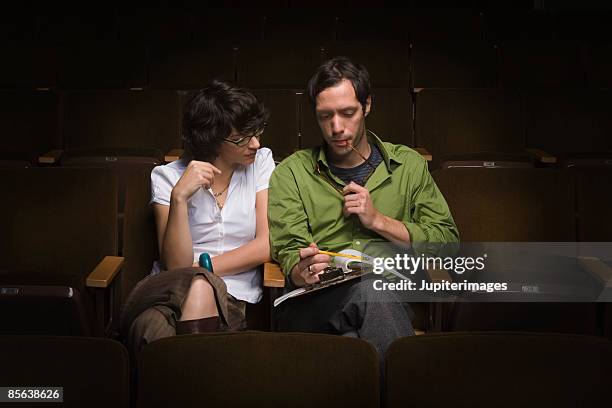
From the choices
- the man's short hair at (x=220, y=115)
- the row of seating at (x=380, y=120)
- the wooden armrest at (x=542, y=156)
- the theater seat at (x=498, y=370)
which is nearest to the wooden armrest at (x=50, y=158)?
the row of seating at (x=380, y=120)

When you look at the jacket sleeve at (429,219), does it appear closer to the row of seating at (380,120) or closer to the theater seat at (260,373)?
the theater seat at (260,373)

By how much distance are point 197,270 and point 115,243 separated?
0.63 ft

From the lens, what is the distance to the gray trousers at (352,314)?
27.4 inches

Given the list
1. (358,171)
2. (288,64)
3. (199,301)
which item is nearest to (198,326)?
(199,301)

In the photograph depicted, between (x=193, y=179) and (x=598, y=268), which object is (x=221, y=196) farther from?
Answer: (x=598, y=268)

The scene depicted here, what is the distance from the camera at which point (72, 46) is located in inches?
59.6

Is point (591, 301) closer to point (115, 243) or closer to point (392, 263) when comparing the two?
point (392, 263)

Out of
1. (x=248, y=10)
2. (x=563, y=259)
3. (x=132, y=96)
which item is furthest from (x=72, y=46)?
(x=563, y=259)

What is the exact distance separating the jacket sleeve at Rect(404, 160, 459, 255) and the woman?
0.50 feet

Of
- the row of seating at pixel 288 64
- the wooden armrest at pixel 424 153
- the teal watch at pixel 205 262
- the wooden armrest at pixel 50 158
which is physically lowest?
the teal watch at pixel 205 262

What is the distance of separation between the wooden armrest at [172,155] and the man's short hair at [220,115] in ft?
1.11

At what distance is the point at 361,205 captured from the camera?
0.76 metres

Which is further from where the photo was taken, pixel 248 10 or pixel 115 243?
pixel 248 10

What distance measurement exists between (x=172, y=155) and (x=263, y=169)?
15.7 inches
